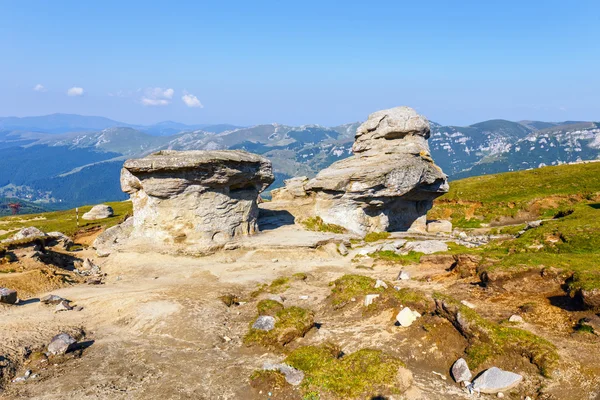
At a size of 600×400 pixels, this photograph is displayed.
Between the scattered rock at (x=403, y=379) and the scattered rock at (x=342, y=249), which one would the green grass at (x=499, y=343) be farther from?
the scattered rock at (x=342, y=249)

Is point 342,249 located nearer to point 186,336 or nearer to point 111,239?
point 186,336

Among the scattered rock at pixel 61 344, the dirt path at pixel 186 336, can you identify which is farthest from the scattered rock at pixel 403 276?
the scattered rock at pixel 61 344

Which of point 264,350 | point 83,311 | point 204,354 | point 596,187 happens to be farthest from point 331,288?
point 596,187

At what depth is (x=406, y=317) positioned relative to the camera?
53.4 feet

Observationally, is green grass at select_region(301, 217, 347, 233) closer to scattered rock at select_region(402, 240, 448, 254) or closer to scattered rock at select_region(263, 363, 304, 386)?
scattered rock at select_region(402, 240, 448, 254)

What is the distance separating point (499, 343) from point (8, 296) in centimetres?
2544

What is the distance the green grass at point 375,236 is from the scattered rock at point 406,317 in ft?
70.3

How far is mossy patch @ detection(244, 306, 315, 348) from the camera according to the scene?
52.9 ft

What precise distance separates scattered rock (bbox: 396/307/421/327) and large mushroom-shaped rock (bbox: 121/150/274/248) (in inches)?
830

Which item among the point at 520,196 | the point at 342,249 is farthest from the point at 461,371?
the point at 520,196

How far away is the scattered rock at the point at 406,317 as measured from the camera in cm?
1622

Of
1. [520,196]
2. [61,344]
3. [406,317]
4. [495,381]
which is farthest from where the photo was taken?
[520,196]

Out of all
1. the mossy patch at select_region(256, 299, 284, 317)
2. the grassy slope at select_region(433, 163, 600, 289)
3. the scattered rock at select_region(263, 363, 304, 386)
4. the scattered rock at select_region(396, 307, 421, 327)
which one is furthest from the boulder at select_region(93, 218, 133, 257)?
the grassy slope at select_region(433, 163, 600, 289)

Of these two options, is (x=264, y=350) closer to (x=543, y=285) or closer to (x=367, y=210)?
(x=543, y=285)
